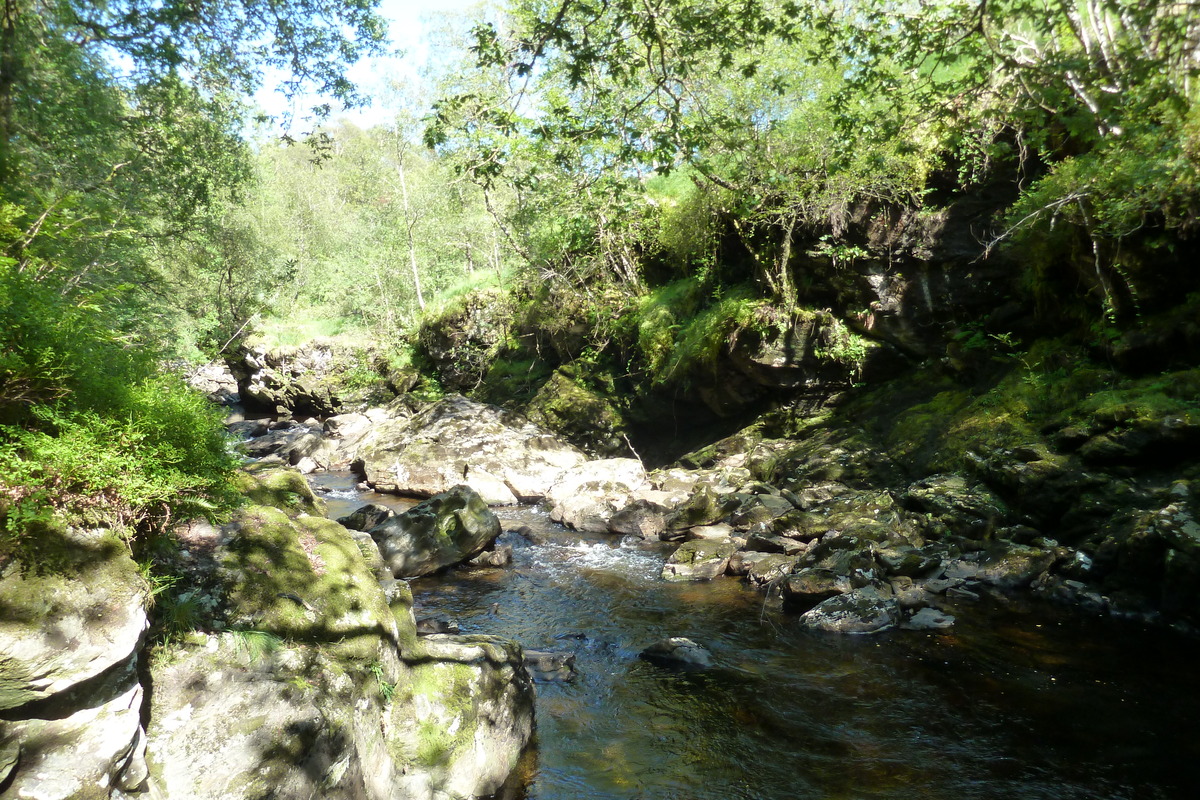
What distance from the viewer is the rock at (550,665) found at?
6.65 m

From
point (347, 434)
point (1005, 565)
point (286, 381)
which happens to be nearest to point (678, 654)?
point (1005, 565)

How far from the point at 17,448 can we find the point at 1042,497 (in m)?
10.2

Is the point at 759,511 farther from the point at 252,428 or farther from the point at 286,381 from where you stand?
the point at 286,381

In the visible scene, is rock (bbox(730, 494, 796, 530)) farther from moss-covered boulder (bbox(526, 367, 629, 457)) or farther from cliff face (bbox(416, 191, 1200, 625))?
moss-covered boulder (bbox(526, 367, 629, 457))

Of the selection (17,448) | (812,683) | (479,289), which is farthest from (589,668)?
(479,289)

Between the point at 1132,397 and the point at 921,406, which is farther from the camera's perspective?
the point at 921,406

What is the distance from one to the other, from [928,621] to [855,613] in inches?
30.6

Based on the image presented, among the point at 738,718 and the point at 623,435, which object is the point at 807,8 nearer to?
the point at 738,718

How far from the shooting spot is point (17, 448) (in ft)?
10.0

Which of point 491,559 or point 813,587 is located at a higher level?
point 491,559

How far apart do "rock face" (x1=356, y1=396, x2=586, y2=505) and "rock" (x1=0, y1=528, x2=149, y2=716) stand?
11554 mm

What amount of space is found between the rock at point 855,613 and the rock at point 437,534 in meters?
5.41

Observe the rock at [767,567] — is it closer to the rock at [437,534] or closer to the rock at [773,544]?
the rock at [773,544]

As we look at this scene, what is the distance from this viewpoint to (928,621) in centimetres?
736
